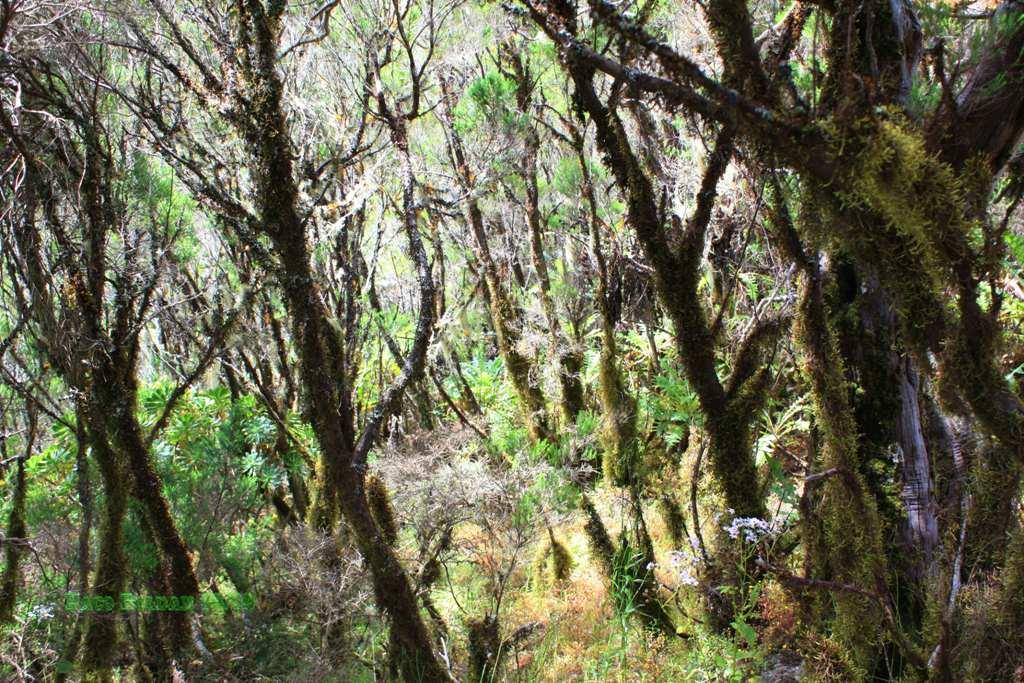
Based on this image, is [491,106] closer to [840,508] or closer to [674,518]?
[674,518]

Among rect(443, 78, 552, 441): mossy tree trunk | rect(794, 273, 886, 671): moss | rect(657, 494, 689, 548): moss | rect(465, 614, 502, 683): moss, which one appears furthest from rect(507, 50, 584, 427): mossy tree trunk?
rect(794, 273, 886, 671): moss

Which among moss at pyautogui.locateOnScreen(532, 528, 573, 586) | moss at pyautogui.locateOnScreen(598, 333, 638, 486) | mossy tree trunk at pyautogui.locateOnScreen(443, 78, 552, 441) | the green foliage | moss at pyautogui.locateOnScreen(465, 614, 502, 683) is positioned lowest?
moss at pyautogui.locateOnScreen(465, 614, 502, 683)

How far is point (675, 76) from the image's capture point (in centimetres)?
281

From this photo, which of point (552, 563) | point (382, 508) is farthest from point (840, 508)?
point (552, 563)

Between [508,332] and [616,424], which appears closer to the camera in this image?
[616,424]

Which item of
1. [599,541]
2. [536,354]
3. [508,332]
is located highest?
[508,332]

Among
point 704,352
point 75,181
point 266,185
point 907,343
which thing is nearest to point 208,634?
point 75,181

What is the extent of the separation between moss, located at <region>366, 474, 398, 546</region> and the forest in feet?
0.11

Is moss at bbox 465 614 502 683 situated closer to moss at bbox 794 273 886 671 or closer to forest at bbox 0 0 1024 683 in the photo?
forest at bbox 0 0 1024 683

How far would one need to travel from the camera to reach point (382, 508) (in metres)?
5.96

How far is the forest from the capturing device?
3023mm

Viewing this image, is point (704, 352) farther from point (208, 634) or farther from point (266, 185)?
point (208, 634)

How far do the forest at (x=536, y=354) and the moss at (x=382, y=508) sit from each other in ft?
0.11

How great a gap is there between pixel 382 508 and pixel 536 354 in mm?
3302
